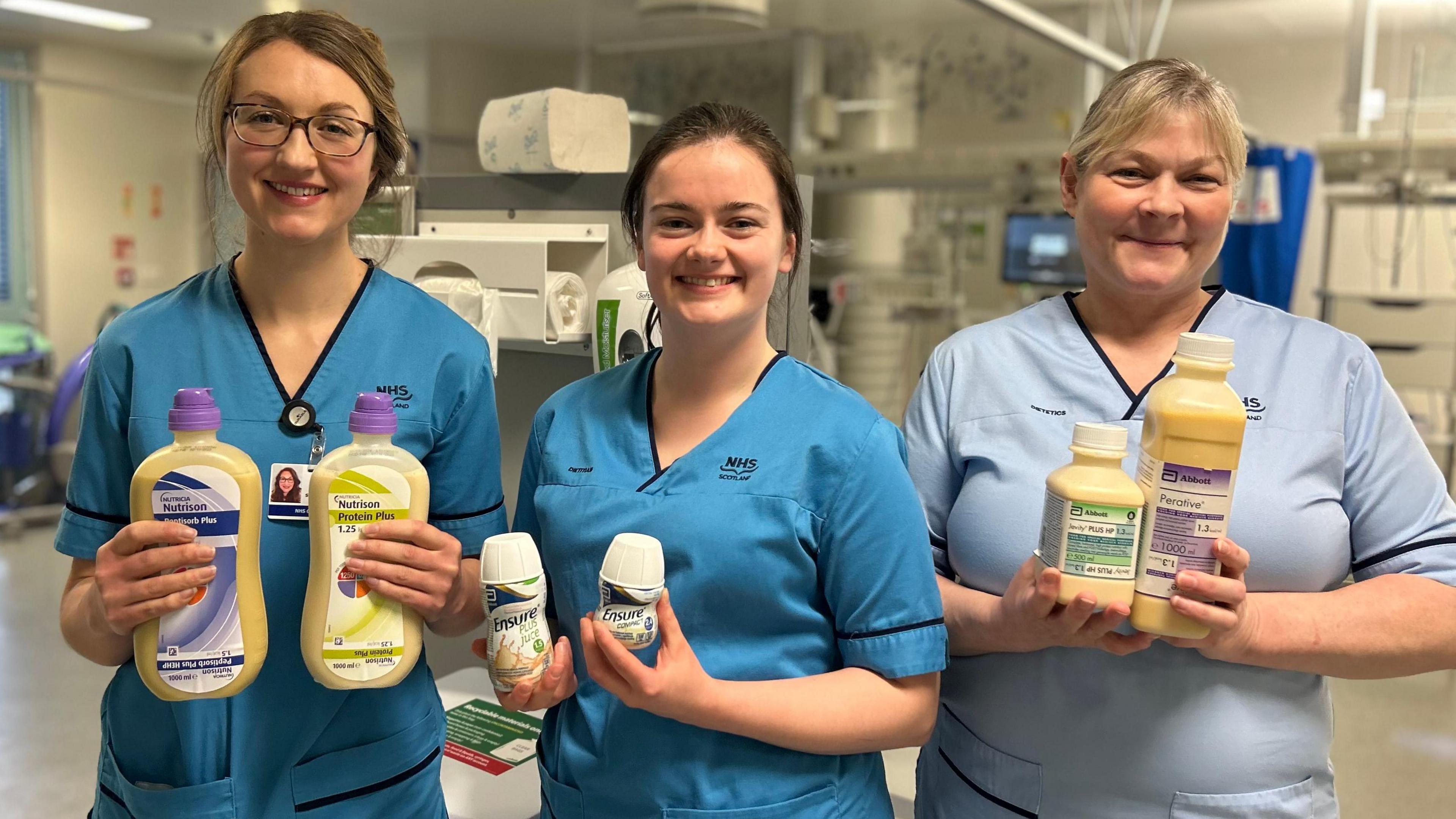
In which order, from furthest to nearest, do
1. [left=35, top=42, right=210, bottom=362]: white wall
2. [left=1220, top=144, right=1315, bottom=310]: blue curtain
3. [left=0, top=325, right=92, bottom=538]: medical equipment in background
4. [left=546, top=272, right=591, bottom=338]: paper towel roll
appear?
[left=35, top=42, right=210, bottom=362]: white wall
[left=0, top=325, right=92, bottom=538]: medical equipment in background
[left=1220, top=144, right=1315, bottom=310]: blue curtain
[left=546, top=272, right=591, bottom=338]: paper towel roll

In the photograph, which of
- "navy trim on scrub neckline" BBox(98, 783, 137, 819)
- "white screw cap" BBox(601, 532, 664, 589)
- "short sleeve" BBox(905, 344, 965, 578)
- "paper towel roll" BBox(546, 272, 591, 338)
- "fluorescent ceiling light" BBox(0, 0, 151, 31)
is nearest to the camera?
"white screw cap" BBox(601, 532, 664, 589)

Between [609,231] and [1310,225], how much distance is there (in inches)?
304

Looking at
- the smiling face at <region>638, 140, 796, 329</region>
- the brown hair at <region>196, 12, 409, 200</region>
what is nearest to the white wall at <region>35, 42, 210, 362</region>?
the brown hair at <region>196, 12, 409, 200</region>

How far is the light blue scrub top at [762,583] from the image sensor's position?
111 cm

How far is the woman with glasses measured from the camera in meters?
1.17

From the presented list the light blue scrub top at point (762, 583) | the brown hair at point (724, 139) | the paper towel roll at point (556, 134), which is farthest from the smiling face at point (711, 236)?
the paper towel roll at point (556, 134)

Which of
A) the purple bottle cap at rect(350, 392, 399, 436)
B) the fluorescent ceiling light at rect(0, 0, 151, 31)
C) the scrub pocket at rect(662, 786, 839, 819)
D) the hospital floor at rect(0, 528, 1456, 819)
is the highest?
the fluorescent ceiling light at rect(0, 0, 151, 31)

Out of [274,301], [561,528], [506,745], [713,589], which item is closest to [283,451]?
[274,301]

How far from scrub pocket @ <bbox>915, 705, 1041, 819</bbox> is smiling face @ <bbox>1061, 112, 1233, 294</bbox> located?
582 mm

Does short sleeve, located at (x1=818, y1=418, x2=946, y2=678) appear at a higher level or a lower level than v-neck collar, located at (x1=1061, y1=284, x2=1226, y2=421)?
lower

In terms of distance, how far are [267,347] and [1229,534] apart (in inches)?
43.8

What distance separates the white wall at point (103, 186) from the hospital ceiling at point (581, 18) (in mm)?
275

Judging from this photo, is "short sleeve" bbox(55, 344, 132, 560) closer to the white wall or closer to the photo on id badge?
the photo on id badge

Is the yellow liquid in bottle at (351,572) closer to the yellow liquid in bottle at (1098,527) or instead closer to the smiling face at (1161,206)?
the yellow liquid in bottle at (1098,527)
